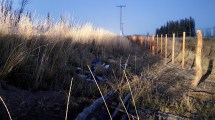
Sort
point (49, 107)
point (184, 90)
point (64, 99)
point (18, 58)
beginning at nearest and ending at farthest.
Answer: point (49, 107) → point (64, 99) → point (18, 58) → point (184, 90)

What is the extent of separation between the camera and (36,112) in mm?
4387

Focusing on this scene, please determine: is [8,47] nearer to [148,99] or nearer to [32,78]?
[32,78]

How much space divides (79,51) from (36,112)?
5655mm

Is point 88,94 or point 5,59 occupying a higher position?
point 5,59

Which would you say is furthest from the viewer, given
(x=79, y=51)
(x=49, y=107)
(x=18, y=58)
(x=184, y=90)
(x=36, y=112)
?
(x=79, y=51)

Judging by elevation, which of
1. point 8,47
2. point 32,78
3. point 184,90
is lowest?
point 184,90

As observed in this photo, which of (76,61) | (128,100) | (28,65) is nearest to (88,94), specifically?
(128,100)

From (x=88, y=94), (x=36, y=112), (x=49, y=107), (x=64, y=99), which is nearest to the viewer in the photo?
(x=36, y=112)

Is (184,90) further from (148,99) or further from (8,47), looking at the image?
(8,47)

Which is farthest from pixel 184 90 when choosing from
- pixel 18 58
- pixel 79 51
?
pixel 18 58

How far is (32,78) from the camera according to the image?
220 inches

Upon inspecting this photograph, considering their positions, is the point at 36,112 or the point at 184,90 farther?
the point at 184,90

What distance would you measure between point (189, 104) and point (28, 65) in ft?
9.27

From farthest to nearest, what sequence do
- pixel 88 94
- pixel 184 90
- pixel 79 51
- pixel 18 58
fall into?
pixel 79 51
pixel 184 90
pixel 88 94
pixel 18 58
